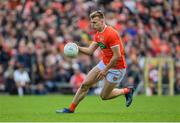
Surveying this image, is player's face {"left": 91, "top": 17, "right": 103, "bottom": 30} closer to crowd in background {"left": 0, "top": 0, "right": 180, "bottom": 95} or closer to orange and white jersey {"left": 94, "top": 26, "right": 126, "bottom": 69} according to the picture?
orange and white jersey {"left": 94, "top": 26, "right": 126, "bottom": 69}

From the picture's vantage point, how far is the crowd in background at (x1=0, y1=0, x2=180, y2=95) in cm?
3005

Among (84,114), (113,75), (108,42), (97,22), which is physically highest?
(97,22)

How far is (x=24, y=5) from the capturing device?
1270 inches

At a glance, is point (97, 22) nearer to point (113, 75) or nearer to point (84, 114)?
point (113, 75)

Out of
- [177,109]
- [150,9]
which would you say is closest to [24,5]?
[150,9]

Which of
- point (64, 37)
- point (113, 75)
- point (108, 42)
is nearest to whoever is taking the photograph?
point (108, 42)

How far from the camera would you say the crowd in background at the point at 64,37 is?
30047 mm

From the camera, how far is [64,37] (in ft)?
103

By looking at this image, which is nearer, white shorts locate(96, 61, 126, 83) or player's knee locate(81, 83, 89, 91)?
player's knee locate(81, 83, 89, 91)

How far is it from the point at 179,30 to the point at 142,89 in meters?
4.14

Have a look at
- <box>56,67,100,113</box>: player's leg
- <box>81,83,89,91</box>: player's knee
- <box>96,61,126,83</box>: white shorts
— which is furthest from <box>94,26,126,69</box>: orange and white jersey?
<box>81,83,89,91</box>: player's knee

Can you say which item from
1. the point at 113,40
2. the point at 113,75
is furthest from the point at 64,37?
the point at 113,40

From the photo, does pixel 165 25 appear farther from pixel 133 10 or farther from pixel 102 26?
pixel 102 26

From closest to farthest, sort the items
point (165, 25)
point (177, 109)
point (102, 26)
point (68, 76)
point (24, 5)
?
point (102, 26) < point (177, 109) < point (68, 76) < point (24, 5) < point (165, 25)
